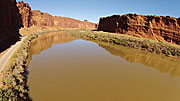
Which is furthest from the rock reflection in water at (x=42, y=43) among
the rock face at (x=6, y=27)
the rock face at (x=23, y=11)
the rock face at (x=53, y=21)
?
the rock face at (x=53, y=21)

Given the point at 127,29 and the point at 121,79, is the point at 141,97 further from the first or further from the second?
the point at 127,29

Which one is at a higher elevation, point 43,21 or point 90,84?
point 43,21

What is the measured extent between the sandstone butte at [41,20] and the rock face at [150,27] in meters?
60.5

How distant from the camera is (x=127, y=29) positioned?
50.8 meters

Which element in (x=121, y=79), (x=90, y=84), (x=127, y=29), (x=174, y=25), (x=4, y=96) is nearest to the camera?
(x=4, y=96)

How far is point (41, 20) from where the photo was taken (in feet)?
335

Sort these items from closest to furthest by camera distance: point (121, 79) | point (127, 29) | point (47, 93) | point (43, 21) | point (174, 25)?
1. point (47, 93)
2. point (121, 79)
3. point (174, 25)
4. point (127, 29)
5. point (43, 21)

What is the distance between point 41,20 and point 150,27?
9294 cm

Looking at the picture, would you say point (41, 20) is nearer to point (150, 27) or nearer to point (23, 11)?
point (23, 11)

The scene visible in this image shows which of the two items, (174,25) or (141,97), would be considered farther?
(174,25)

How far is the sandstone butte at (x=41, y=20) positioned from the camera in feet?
236

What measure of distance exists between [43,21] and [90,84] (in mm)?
108885

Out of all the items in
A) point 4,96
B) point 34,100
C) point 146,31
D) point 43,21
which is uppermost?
point 43,21

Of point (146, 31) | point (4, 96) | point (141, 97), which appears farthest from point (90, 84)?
point (146, 31)
